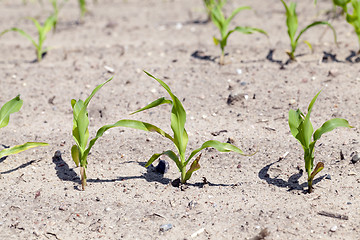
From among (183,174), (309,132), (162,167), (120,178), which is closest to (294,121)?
(309,132)

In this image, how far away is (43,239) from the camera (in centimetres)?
193

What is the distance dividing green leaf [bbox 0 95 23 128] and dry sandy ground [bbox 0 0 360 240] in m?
0.24

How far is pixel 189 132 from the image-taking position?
2.64 metres

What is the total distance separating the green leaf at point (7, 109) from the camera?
7.51 ft

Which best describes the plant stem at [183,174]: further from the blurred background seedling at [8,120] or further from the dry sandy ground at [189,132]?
the blurred background seedling at [8,120]

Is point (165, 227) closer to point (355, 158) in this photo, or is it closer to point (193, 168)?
point (193, 168)

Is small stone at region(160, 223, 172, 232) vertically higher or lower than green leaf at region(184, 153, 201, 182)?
lower

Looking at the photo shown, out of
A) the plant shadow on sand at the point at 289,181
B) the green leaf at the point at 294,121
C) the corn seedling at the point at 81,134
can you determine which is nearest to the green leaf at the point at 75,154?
the corn seedling at the point at 81,134

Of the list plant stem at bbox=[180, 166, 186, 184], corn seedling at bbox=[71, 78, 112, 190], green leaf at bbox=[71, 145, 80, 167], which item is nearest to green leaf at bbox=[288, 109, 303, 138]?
plant stem at bbox=[180, 166, 186, 184]

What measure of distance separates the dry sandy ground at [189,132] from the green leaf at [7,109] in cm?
24

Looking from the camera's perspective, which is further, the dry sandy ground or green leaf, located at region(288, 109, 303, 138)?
green leaf, located at region(288, 109, 303, 138)

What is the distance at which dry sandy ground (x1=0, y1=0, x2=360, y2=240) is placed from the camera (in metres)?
2.00

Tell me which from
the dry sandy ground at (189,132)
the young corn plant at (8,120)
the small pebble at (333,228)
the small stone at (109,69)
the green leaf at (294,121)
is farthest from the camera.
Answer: the small stone at (109,69)

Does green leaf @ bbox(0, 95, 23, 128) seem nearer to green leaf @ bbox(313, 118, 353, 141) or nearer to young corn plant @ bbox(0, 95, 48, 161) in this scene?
young corn plant @ bbox(0, 95, 48, 161)
